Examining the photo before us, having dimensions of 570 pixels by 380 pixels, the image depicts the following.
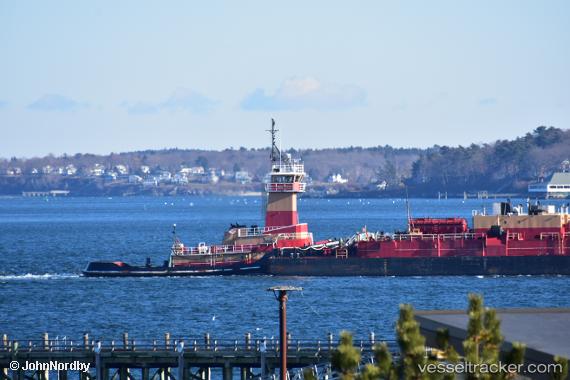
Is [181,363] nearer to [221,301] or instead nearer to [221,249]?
[221,301]

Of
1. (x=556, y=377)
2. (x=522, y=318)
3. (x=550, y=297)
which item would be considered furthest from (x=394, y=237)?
(x=556, y=377)

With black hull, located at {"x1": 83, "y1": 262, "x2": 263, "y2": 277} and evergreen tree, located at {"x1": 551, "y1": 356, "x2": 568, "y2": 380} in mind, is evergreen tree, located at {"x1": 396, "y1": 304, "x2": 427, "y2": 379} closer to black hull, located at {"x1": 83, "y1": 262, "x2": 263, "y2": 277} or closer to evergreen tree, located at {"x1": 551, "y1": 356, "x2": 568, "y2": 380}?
evergreen tree, located at {"x1": 551, "y1": 356, "x2": 568, "y2": 380}

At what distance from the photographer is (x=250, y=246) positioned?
3593 inches

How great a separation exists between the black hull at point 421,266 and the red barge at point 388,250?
0.05m

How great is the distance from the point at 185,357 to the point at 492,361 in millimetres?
19412

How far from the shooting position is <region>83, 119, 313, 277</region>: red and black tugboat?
297 ft

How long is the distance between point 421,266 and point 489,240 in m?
4.29

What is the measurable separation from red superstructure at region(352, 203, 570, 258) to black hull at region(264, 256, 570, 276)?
1.46ft

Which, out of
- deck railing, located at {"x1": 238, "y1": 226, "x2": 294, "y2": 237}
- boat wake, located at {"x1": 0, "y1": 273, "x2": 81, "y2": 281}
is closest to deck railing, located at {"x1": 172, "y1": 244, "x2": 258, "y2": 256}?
deck railing, located at {"x1": 238, "y1": 226, "x2": 294, "y2": 237}

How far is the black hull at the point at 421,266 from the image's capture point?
8794cm

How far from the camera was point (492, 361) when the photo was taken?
95.7 feet

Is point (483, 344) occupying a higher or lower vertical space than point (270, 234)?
higher

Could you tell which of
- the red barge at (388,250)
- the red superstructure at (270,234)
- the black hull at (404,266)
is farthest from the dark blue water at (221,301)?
the red superstructure at (270,234)

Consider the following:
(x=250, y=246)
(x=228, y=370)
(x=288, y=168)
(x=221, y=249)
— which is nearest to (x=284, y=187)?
(x=288, y=168)
